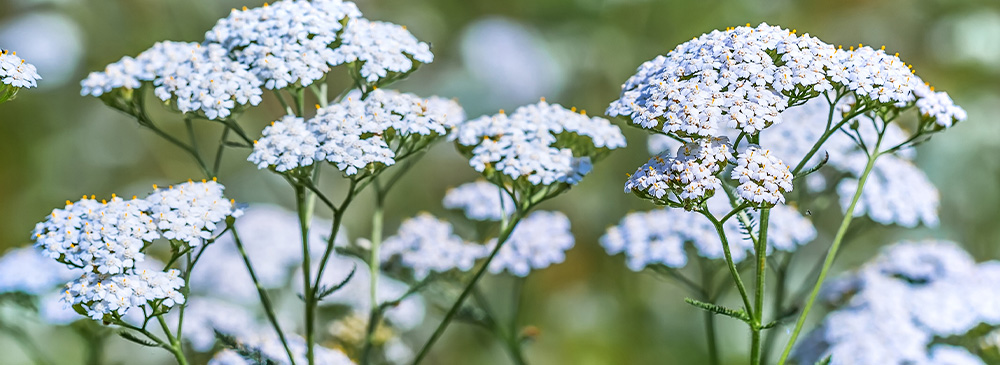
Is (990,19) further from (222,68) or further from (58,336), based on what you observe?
(58,336)

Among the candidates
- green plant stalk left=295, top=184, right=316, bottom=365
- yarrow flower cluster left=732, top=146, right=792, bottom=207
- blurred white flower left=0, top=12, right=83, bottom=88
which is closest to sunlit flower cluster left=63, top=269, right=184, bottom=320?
green plant stalk left=295, top=184, right=316, bottom=365

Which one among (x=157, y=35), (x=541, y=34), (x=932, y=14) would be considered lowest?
(x=157, y=35)

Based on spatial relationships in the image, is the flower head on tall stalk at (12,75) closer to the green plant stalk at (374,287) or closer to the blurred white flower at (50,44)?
the green plant stalk at (374,287)

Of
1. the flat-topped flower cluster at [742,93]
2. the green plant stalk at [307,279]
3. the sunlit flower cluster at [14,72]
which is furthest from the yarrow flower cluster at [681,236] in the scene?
the sunlit flower cluster at [14,72]

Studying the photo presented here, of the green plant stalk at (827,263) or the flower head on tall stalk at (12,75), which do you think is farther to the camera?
the green plant stalk at (827,263)

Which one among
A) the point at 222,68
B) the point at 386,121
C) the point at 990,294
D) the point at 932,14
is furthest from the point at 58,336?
the point at 932,14
